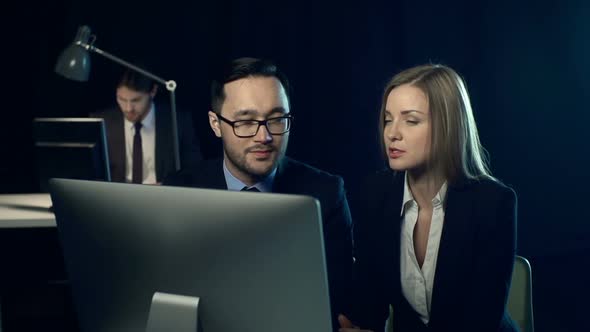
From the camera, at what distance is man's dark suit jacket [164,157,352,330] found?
1.69m

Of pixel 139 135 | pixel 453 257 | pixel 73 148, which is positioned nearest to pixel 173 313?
pixel 453 257

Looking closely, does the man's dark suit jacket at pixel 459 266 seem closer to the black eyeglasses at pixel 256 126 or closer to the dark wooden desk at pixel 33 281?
the black eyeglasses at pixel 256 126

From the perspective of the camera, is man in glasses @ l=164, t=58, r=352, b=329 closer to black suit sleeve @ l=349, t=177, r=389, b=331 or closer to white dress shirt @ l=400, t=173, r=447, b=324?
black suit sleeve @ l=349, t=177, r=389, b=331

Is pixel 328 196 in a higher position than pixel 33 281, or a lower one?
higher

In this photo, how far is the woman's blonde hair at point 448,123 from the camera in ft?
5.71

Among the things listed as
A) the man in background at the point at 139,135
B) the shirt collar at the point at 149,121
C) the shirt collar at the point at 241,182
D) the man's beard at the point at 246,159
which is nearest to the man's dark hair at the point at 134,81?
the man in background at the point at 139,135

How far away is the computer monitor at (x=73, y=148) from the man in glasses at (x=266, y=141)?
2.87 feet

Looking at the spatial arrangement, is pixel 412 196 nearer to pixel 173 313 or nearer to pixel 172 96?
pixel 173 313

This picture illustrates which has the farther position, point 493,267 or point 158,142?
point 158,142

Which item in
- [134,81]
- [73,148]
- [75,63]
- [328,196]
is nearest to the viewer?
[328,196]

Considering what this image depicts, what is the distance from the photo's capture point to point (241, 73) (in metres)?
1.71

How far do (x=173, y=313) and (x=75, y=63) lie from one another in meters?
2.95

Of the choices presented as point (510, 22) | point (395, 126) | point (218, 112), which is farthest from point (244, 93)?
point (510, 22)

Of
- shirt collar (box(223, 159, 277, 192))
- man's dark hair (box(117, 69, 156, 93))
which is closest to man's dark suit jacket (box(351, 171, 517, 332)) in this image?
shirt collar (box(223, 159, 277, 192))
